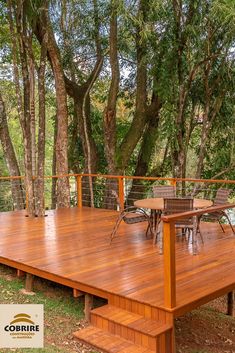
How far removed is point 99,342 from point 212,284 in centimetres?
123

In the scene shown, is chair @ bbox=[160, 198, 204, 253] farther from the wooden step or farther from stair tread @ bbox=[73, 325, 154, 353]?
stair tread @ bbox=[73, 325, 154, 353]

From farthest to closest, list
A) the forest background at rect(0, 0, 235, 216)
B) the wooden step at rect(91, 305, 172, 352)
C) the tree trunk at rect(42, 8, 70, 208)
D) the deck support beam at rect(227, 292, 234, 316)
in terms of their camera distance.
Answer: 1. the tree trunk at rect(42, 8, 70, 208)
2. the forest background at rect(0, 0, 235, 216)
3. the deck support beam at rect(227, 292, 234, 316)
4. the wooden step at rect(91, 305, 172, 352)

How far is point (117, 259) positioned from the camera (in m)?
4.77

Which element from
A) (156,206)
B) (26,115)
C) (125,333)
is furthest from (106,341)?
(26,115)

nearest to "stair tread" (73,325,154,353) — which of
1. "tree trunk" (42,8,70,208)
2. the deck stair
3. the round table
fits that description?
the deck stair

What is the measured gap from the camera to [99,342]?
3371mm

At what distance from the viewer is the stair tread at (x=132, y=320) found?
3.27 meters

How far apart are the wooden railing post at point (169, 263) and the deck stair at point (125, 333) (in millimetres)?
215

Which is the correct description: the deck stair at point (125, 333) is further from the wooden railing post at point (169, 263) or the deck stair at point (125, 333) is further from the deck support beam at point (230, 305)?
the deck support beam at point (230, 305)

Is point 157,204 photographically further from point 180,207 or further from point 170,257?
point 170,257

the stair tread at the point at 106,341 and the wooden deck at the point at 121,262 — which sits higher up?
the wooden deck at the point at 121,262

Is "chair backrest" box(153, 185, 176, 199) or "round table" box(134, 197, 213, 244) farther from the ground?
"chair backrest" box(153, 185, 176, 199)

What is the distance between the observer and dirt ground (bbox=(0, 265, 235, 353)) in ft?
11.6

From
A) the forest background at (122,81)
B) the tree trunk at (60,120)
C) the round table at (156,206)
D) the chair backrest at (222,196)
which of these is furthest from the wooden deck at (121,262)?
the tree trunk at (60,120)
